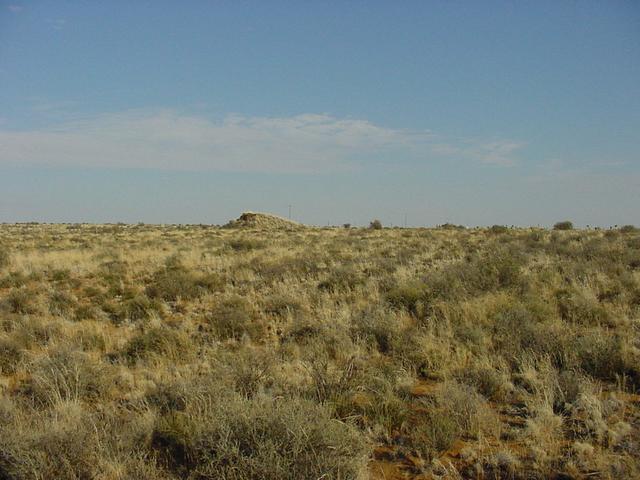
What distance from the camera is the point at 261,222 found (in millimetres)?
47969

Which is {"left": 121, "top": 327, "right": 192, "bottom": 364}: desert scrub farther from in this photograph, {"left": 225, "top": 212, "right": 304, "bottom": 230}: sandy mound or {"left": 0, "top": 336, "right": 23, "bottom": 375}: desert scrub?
{"left": 225, "top": 212, "right": 304, "bottom": 230}: sandy mound

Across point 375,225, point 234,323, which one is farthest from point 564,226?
point 234,323

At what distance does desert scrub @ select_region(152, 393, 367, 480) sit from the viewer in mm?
3535

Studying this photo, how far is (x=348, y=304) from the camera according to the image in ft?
32.3

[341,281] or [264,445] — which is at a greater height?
[341,281]

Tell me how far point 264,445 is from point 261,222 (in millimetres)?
44880

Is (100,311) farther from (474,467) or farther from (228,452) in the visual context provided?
(474,467)

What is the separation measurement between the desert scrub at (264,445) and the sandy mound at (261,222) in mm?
42346

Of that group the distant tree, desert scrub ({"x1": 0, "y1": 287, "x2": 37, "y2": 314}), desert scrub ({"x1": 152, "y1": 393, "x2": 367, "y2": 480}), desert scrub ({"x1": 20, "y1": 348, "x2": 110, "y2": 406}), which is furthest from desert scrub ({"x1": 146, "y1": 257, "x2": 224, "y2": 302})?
the distant tree

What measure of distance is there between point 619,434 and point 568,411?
568 millimetres

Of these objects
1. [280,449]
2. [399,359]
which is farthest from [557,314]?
[280,449]

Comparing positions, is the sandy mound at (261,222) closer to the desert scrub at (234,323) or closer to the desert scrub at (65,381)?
the desert scrub at (234,323)

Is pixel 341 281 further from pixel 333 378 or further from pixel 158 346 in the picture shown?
pixel 333 378

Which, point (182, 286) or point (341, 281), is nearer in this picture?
point (182, 286)
